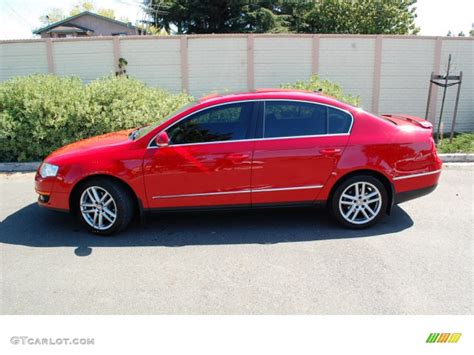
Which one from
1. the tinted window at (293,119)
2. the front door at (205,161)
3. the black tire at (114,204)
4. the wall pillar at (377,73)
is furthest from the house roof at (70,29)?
the tinted window at (293,119)

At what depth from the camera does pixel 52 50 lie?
9914mm

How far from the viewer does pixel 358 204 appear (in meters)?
4.18

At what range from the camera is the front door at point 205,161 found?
3986mm

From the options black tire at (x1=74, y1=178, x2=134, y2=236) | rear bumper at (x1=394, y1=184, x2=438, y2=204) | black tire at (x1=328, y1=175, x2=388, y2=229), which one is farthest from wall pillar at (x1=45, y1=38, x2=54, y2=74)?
rear bumper at (x1=394, y1=184, x2=438, y2=204)

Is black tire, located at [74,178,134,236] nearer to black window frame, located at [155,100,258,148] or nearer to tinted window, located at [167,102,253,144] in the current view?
black window frame, located at [155,100,258,148]

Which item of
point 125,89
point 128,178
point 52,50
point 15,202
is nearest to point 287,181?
point 128,178

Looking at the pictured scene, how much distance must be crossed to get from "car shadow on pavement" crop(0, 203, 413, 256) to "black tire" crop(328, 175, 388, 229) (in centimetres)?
12

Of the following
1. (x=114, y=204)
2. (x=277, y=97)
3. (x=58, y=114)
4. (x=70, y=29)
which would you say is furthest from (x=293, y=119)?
(x=70, y=29)

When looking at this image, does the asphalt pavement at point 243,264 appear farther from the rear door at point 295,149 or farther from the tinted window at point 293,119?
the tinted window at point 293,119

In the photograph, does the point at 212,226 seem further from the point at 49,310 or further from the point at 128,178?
the point at 49,310

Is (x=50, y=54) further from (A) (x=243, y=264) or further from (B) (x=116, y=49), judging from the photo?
(A) (x=243, y=264)

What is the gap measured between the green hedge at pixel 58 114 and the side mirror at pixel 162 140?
135 inches

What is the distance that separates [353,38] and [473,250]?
24.4 feet

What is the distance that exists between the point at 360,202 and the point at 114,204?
2.72 metres
